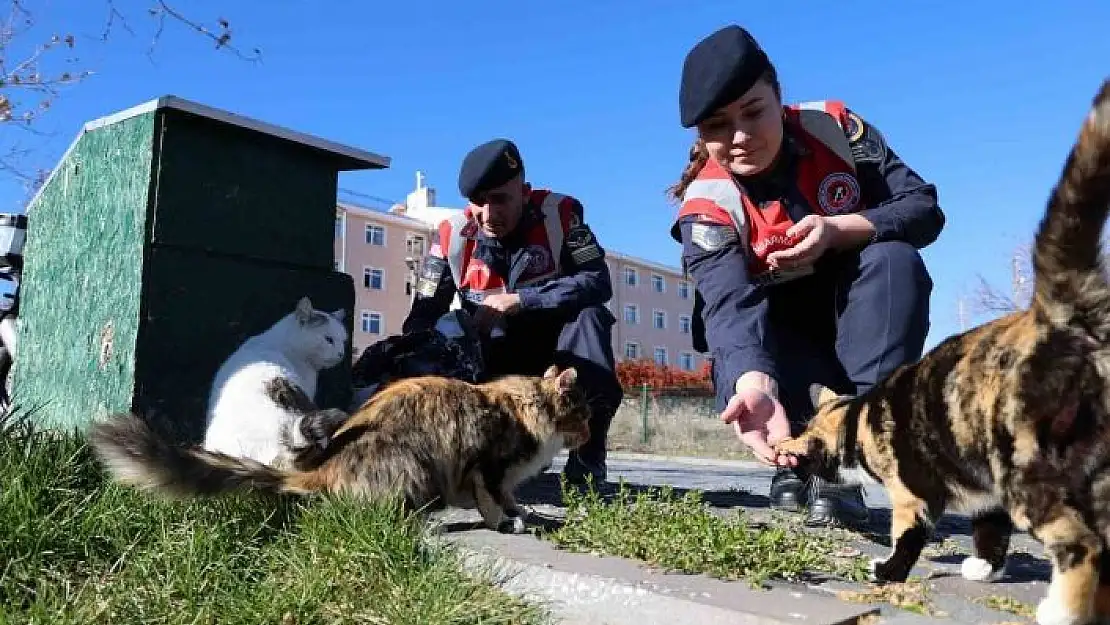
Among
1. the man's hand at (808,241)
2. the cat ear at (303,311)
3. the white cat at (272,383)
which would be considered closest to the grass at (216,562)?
the white cat at (272,383)

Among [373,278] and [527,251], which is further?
[373,278]

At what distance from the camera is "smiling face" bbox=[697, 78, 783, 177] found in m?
3.27

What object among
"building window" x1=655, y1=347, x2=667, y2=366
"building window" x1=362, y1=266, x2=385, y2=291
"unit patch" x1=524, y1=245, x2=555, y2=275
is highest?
"building window" x1=362, y1=266, x2=385, y2=291

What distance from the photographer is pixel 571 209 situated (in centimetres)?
490

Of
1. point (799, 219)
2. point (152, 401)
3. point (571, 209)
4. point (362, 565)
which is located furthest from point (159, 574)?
point (571, 209)

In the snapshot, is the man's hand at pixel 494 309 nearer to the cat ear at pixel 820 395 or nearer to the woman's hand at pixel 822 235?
the woman's hand at pixel 822 235

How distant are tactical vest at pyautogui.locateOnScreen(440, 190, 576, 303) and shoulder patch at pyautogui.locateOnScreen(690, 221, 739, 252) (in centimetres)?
144

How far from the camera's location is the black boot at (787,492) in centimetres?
371

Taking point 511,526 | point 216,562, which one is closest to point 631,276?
point 511,526

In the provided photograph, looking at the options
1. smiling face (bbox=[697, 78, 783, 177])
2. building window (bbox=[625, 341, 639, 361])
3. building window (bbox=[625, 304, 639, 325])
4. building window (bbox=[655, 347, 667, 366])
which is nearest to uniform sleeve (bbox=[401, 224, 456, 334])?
smiling face (bbox=[697, 78, 783, 177])

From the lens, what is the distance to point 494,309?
4.51 m

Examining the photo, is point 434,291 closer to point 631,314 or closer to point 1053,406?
point 1053,406

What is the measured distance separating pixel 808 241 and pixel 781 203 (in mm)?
429

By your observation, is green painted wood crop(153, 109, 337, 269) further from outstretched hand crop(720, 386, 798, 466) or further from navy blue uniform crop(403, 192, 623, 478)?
outstretched hand crop(720, 386, 798, 466)
